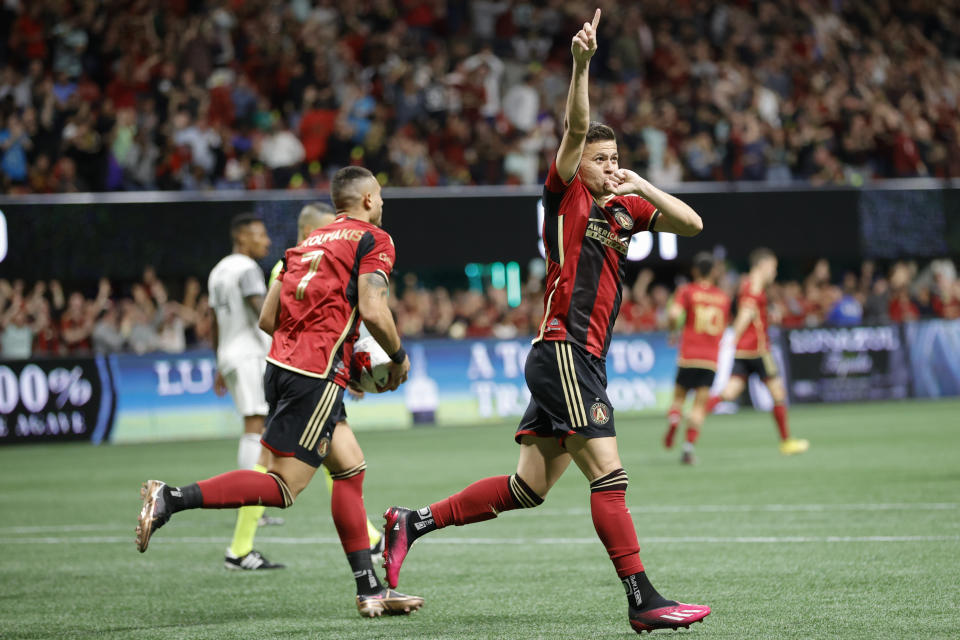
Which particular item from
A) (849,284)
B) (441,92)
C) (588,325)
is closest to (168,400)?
(441,92)

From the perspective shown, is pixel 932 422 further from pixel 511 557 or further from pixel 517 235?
pixel 511 557

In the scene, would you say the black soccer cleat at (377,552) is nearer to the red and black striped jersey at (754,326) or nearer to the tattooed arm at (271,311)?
the tattooed arm at (271,311)

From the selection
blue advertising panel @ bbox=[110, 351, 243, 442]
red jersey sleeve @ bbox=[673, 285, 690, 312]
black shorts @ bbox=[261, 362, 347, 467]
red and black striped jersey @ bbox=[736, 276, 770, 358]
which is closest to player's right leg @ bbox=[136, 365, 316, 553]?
black shorts @ bbox=[261, 362, 347, 467]

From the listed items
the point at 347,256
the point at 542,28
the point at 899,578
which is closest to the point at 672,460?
the point at 899,578

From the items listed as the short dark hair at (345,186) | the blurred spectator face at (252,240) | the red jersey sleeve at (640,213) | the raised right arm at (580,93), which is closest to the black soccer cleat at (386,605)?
the short dark hair at (345,186)

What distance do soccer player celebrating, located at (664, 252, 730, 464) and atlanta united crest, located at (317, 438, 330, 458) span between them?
9350 millimetres

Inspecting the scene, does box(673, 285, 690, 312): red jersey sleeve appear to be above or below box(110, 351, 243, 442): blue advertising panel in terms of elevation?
above

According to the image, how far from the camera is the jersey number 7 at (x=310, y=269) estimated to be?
6422 mm

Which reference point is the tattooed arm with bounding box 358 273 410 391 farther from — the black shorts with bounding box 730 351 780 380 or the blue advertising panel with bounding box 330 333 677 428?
the blue advertising panel with bounding box 330 333 677 428

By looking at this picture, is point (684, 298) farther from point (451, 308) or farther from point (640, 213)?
point (640, 213)

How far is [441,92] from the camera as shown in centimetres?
2355

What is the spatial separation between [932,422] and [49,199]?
533 inches

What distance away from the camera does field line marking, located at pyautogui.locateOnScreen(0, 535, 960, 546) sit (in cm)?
838

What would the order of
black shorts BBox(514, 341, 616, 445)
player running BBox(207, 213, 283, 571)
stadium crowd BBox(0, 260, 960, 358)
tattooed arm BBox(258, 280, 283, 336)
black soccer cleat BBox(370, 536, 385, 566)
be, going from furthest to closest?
stadium crowd BBox(0, 260, 960, 358)
player running BBox(207, 213, 283, 571)
black soccer cleat BBox(370, 536, 385, 566)
tattooed arm BBox(258, 280, 283, 336)
black shorts BBox(514, 341, 616, 445)
